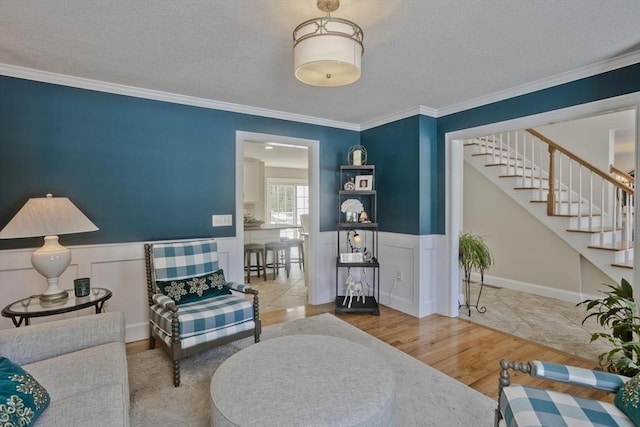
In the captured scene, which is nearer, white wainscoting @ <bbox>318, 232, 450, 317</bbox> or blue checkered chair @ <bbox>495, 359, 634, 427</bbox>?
blue checkered chair @ <bbox>495, 359, 634, 427</bbox>

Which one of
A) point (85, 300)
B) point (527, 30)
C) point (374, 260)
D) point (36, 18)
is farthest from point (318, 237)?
point (36, 18)

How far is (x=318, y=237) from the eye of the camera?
423 centimetres

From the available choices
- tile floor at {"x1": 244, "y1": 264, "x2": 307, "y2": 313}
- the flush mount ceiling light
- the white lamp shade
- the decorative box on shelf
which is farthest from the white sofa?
the decorative box on shelf

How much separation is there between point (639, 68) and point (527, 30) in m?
1.09

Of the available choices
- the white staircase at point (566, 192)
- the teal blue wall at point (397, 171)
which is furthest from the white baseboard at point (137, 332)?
the white staircase at point (566, 192)

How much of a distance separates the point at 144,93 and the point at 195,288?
1988 mm

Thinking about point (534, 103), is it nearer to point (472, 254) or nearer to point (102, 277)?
point (472, 254)

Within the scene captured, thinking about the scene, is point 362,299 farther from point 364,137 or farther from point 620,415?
point 620,415

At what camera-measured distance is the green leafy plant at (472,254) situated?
12.4 ft

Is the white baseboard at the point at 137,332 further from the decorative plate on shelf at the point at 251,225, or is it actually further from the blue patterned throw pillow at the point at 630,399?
A: the blue patterned throw pillow at the point at 630,399

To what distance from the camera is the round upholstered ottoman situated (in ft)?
4.40

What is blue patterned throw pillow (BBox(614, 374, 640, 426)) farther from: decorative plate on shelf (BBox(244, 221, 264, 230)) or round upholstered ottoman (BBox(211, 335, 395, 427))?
decorative plate on shelf (BBox(244, 221, 264, 230))

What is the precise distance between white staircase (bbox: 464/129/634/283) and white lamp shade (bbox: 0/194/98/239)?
17.7 ft

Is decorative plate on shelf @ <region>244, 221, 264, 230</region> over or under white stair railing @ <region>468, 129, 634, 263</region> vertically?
under
